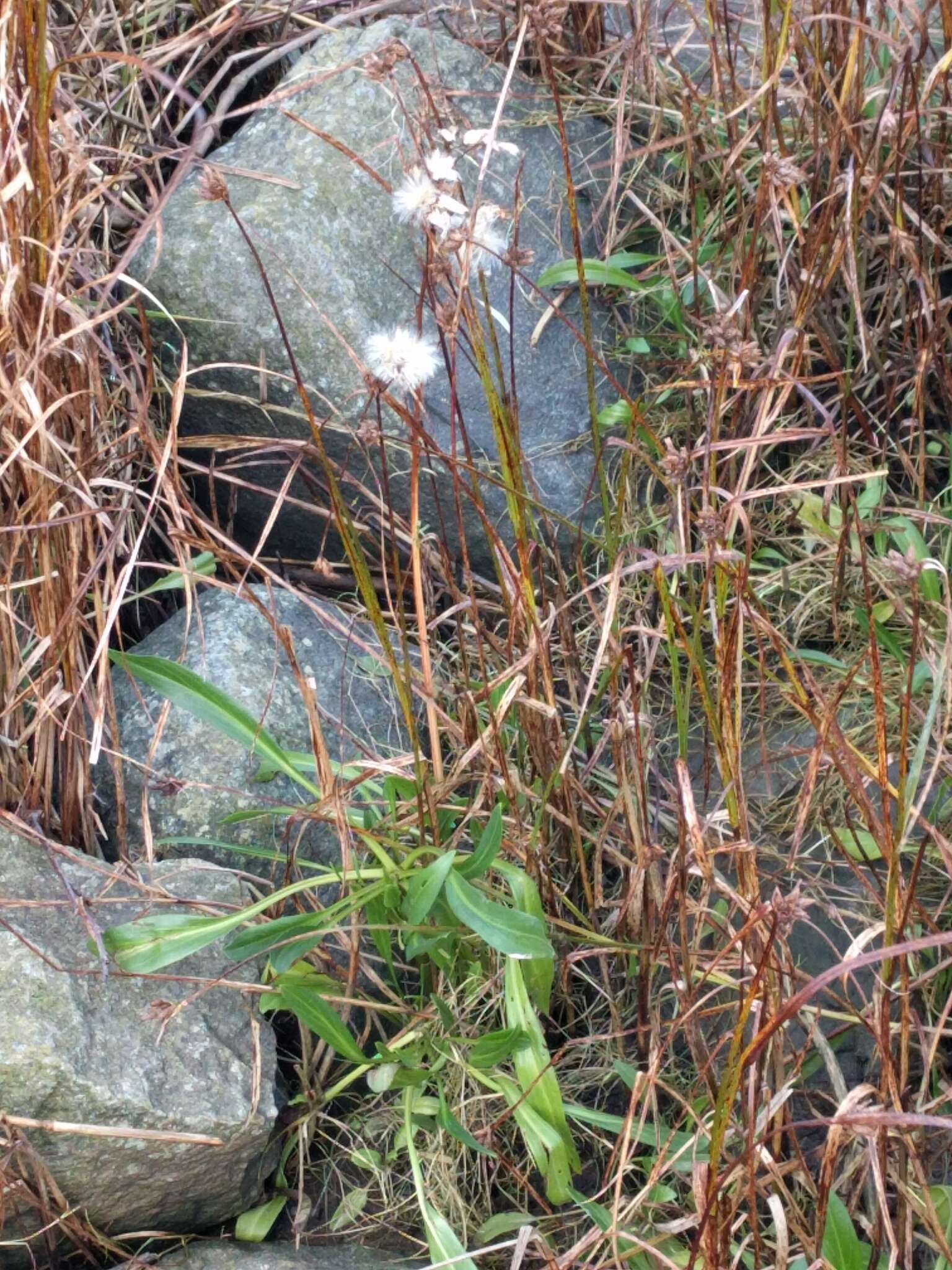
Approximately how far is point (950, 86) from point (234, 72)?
1.31 m

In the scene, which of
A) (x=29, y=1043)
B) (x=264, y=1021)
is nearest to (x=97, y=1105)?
(x=29, y=1043)

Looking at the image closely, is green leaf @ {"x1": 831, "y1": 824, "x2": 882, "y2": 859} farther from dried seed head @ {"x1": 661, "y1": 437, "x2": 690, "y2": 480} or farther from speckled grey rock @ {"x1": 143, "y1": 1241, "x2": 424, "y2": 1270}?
speckled grey rock @ {"x1": 143, "y1": 1241, "x2": 424, "y2": 1270}

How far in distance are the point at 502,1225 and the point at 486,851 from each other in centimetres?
46

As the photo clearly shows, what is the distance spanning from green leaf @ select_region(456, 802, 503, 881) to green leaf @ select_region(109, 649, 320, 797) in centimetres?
25

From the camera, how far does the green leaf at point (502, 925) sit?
1474 mm

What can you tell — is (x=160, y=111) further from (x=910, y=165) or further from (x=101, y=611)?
(x=910, y=165)

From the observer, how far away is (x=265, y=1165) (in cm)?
167

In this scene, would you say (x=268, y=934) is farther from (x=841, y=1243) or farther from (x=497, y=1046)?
(x=841, y=1243)

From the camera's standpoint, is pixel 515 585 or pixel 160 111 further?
pixel 160 111

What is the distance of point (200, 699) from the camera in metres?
1.66

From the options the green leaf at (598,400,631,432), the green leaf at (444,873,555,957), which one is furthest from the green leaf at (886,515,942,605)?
the green leaf at (444,873,555,957)

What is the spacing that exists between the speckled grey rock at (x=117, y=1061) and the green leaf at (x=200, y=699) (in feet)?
0.59

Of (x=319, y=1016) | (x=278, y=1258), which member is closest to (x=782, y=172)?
(x=319, y=1016)

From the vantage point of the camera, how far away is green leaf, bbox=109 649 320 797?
163cm
